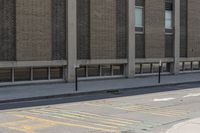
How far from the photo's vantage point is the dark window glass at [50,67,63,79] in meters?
27.9

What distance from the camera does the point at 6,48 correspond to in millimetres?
25078

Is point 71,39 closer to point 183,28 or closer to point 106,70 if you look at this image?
point 106,70

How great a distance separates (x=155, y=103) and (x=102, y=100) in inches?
96.2

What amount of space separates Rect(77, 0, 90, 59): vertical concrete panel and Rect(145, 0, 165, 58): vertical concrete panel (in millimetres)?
6903

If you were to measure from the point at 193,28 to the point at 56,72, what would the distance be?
17.7 metres

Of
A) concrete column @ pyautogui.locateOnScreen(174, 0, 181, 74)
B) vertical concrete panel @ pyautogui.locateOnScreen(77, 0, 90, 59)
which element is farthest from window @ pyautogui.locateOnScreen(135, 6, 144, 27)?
vertical concrete panel @ pyautogui.locateOnScreen(77, 0, 90, 59)

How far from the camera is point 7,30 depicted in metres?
25.0

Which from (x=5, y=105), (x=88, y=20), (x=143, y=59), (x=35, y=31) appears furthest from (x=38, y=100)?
(x=143, y=59)

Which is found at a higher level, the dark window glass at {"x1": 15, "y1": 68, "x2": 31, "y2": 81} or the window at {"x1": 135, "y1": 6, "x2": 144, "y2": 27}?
the window at {"x1": 135, "y1": 6, "x2": 144, "y2": 27}

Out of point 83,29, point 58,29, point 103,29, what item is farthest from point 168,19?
point 58,29

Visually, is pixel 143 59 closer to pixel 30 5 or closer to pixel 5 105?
pixel 30 5

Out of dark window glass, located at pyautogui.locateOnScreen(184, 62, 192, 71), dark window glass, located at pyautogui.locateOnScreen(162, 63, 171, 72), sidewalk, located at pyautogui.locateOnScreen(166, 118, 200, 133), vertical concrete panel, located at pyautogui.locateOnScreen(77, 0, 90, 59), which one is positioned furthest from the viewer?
dark window glass, located at pyautogui.locateOnScreen(184, 62, 192, 71)

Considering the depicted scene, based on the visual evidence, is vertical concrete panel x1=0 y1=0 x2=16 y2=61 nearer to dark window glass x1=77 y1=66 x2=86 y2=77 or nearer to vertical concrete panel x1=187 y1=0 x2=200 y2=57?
dark window glass x1=77 y1=66 x2=86 y2=77

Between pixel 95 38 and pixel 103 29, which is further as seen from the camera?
pixel 103 29
